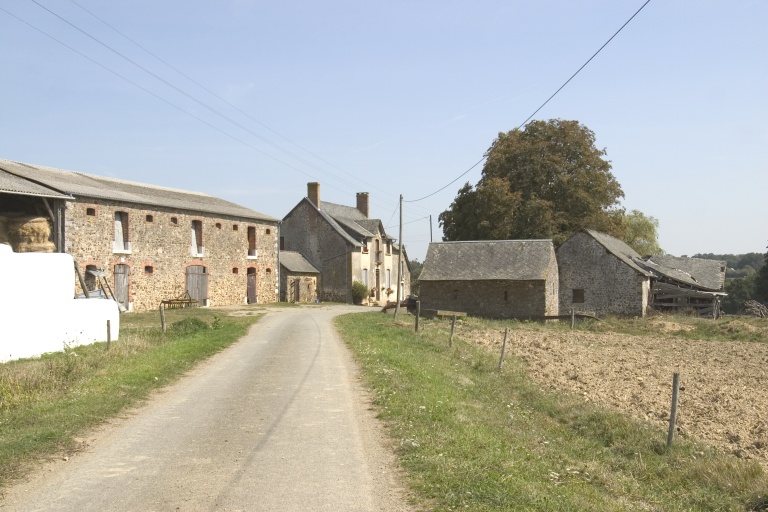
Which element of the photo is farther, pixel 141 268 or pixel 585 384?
pixel 141 268

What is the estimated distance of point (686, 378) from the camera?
18875 millimetres

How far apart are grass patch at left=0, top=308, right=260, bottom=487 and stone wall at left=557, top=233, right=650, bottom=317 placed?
25.4 metres

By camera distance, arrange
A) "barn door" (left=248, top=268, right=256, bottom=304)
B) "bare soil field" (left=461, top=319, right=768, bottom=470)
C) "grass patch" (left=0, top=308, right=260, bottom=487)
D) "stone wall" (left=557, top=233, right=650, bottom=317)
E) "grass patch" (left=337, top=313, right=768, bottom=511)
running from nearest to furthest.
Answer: "grass patch" (left=337, top=313, right=768, bottom=511) < "grass patch" (left=0, top=308, right=260, bottom=487) < "bare soil field" (left=461, top=319, right=768, bottom=470) < "stone wall" (left=557, top=233, right=650, bottom=317) < "barn door" (left=248, top=268, right=256, bottom=304)

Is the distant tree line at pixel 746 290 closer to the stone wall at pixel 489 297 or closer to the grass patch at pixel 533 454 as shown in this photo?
the stone wall at pixel 489 297

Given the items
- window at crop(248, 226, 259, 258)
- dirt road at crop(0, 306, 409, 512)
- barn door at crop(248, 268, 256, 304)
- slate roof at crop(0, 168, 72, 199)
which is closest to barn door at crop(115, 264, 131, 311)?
slate roof at crop(0, 168, 72, 199)

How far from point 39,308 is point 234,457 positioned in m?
13.4

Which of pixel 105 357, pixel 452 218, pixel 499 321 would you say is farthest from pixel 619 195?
pixel 105 357

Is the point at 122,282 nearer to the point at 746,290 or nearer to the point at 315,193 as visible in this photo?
the point at 315,193

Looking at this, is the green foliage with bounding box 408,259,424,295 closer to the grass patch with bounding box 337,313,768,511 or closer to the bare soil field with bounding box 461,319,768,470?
the bare soil field with bounding box 461,319,768,470

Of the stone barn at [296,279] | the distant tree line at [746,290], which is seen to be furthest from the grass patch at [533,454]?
the distant tree line at [746,290]

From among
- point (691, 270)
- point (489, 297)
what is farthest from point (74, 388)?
point (691, 270)

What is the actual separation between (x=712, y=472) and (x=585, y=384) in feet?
25.4

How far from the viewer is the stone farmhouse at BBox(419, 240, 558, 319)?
39.7m

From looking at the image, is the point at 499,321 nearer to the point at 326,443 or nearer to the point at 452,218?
the point at 452,218
